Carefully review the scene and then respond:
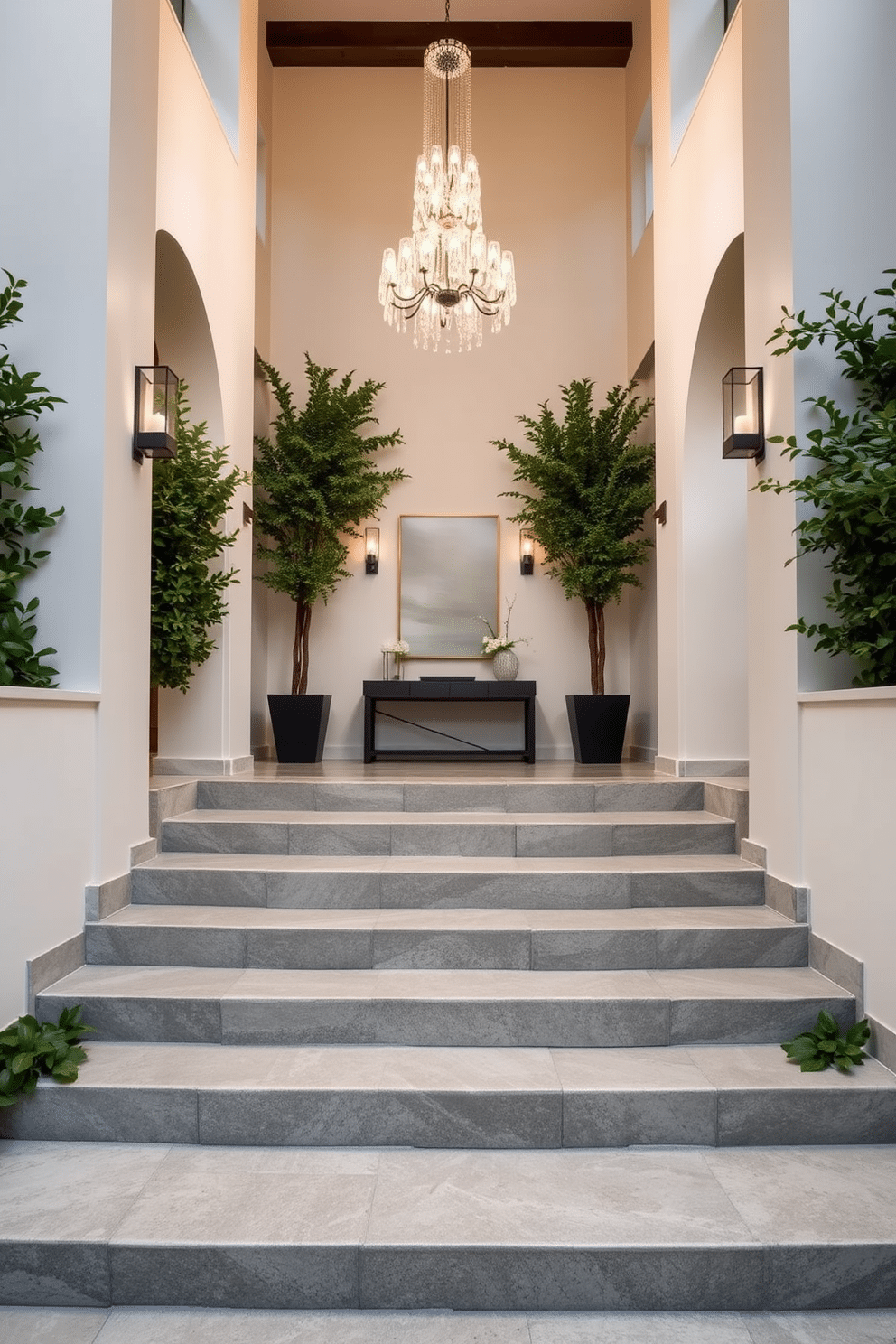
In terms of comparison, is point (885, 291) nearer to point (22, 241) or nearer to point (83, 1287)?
point (22, 241)

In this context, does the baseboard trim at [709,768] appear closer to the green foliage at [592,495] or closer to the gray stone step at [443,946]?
the green foliage at [592,495]

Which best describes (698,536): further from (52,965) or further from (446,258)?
(52,965)

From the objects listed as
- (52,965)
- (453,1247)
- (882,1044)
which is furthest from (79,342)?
(882,1044)

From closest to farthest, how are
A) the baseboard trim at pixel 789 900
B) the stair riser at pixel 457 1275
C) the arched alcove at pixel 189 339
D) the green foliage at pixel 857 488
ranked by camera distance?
the stair riser at pixel 457 1275, the green foliage at pixel 857 488, the baseboard trim at pixel 789 900, the arched alcove at pixel 189 339

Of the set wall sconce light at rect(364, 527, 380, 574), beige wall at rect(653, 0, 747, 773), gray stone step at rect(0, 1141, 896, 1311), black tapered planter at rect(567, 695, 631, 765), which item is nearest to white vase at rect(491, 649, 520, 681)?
black tapered planter at rect(567, 695, 631, 765)

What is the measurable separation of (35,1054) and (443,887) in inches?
67.6

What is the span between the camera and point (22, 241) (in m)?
3.88

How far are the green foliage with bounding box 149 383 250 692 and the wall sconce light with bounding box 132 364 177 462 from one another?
539 mm

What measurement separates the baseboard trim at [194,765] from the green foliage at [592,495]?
328cm

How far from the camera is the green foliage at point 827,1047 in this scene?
3232mm

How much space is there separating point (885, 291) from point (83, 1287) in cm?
388

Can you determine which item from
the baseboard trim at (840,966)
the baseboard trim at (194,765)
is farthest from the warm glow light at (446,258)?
the baseboard trim at (840,966)

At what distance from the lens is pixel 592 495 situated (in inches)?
320

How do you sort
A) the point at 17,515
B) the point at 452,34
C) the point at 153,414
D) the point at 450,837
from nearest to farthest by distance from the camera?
the point at 17,515
the point at 153,414
the point at 450,837
the point at 452,34
